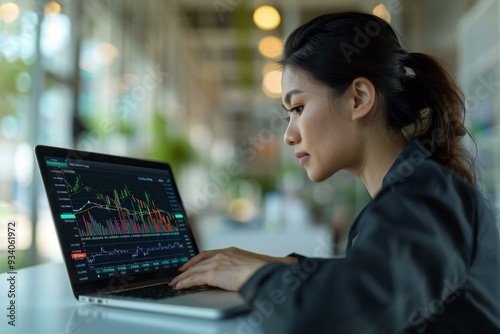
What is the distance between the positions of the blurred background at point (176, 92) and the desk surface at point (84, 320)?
760 mm

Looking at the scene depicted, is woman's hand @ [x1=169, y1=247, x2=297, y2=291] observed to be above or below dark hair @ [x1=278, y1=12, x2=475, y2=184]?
below

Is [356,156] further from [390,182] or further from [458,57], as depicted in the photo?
[458,57]

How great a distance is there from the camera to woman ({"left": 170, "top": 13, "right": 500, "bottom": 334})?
0.81m

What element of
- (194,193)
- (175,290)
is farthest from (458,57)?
(194,193)

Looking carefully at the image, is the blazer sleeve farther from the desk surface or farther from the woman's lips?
the woman's lips

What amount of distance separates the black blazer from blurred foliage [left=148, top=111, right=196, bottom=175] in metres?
5.69

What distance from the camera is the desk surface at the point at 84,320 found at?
89cm

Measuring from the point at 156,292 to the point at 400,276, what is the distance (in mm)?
543

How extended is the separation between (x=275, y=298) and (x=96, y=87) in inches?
220

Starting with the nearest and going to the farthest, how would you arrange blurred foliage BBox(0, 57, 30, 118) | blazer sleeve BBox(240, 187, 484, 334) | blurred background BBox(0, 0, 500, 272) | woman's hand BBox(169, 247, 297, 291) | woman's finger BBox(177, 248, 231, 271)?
1. blazer sleeve BBox(240, 187, 484, 334)
2. woman's hand BBox(169, 247, 297, 291)
3. woman's finger BBox(177, 248, 231, 271)
4. blurred foliage BBox(0, 57, 30, 118)
5. blurred background BBox(0, 0, 500, 272)

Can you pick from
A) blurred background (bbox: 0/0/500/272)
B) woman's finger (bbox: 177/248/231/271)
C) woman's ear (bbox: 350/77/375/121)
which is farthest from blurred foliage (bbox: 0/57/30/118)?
woman's ear (bbox: 350/77/375/121)

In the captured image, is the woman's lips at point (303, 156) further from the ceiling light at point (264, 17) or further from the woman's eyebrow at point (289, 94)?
the ceiling light at point (264, 17)

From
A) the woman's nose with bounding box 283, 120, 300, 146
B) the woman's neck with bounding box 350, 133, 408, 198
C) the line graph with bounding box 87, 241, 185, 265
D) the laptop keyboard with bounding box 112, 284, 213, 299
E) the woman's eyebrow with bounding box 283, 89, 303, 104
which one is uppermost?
the woman's eyebrow with bounding box 283, 89, 303, 104

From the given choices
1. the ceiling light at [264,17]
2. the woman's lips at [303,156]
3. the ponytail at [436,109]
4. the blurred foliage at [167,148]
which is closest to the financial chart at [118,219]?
the woman's lips at [303,156]
